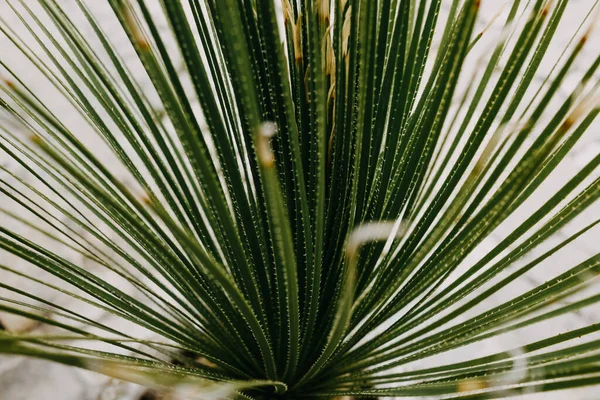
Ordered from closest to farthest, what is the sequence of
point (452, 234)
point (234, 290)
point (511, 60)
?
1. point (234, 290)
2. point (511, 60)
3. point (452, 234)

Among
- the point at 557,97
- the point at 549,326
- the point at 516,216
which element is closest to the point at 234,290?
the point at 549,326

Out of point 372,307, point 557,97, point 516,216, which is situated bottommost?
point 372,307

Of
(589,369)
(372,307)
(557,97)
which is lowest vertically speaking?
(589,369)

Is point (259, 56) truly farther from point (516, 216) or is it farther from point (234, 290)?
point (516, 216)

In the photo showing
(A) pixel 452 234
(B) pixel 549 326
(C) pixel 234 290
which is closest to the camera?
(C) pixel 234 290

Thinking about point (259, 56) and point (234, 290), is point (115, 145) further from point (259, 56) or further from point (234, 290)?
point (234, 290)

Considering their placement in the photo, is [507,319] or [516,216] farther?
[516,216]

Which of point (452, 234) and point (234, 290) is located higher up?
point (452, 234)

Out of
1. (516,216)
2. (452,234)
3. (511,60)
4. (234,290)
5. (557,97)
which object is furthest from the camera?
(557,97)

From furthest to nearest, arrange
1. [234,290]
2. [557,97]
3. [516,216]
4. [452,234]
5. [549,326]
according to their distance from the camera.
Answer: [557,97] < [516,216] < [549,326] < [452,234] < [234,290]
